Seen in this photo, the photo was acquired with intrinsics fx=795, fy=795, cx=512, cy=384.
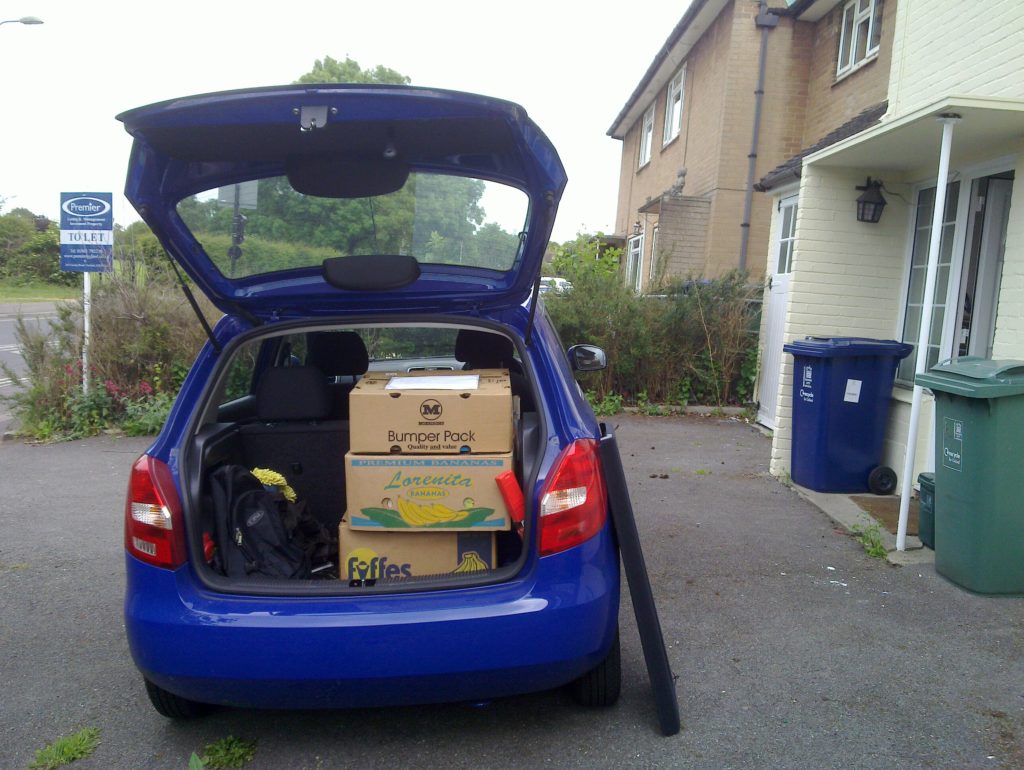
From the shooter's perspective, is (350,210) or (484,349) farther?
(484,349)

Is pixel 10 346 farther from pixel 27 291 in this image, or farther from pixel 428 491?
pixel 27 291

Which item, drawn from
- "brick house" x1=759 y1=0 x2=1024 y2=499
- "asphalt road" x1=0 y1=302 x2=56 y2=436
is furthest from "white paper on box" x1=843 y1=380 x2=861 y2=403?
"asphalt road" x1=0 y1=302 x2=56 y2=436

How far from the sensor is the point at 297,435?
3.47 meters

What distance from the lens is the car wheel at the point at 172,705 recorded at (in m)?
2.82

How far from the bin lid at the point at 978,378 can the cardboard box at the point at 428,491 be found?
8.37 ft

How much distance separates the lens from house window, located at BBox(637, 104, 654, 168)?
20.0 metres

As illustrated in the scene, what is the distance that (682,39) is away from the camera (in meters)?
15.6

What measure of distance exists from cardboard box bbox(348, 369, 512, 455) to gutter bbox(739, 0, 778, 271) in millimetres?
11254

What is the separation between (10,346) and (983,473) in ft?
67.8

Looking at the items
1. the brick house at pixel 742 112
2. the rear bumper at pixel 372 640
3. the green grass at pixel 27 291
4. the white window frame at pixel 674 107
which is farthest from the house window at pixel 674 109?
the green grass at pixel 27 291

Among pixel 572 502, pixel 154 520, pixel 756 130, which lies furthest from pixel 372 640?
pixel 756 130

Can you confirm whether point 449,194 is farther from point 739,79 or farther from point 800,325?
point 739,79

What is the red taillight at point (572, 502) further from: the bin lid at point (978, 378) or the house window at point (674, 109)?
the house window at point (674, 109)

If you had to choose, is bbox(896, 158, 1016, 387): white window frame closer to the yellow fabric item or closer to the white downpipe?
the white downpipe
